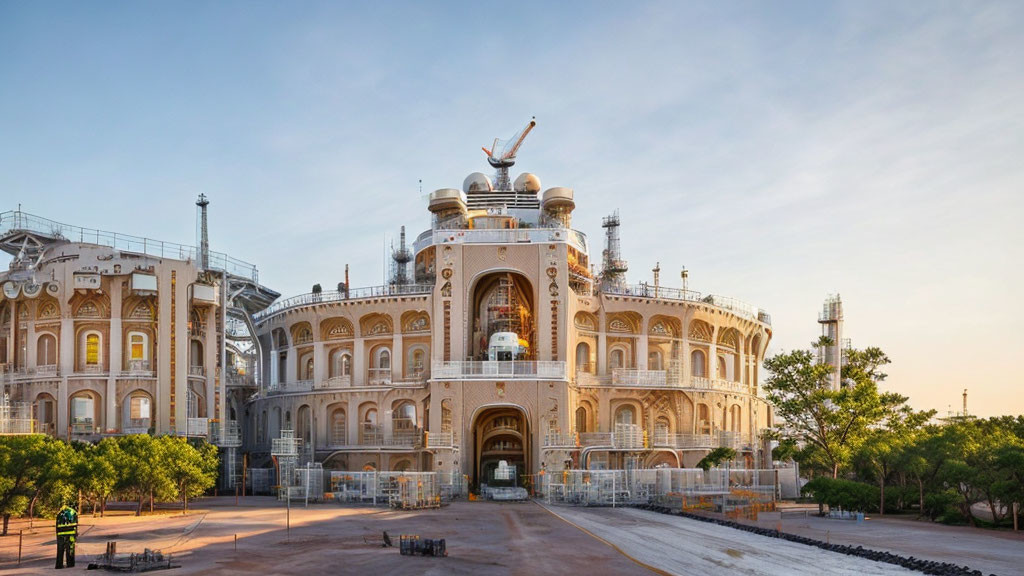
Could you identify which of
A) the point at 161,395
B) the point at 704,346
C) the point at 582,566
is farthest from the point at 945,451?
the point at 161,395

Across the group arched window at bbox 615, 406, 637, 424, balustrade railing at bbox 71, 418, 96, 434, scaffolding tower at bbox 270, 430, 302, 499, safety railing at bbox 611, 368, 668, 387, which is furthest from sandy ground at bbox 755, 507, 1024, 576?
balustrade railing at bbox 71, 418, 96, 434

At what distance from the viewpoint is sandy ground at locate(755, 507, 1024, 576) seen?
33.8 meters

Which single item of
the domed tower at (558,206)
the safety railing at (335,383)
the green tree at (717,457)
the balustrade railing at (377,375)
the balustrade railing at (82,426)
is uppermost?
the domed tower at (558,206)

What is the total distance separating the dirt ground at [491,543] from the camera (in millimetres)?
31234

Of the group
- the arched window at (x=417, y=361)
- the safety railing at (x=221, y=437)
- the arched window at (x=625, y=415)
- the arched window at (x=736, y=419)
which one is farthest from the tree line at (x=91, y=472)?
the arched window at (x=736, y=419)

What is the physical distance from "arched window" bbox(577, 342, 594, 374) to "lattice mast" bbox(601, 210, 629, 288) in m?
13.3

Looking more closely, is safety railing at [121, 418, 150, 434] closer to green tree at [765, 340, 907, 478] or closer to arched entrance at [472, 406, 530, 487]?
arched entrance at [472, 406, 530, 487]

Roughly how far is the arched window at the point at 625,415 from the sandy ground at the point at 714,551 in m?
30.3

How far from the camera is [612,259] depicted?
9581 centimetres

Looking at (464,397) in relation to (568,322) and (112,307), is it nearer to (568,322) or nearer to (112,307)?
(568,322)

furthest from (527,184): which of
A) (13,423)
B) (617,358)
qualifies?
(13,423)

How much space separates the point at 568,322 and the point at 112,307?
32848 millimetres

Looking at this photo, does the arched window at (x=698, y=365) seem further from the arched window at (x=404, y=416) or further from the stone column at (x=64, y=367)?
the stone column at (x=64, y=367)

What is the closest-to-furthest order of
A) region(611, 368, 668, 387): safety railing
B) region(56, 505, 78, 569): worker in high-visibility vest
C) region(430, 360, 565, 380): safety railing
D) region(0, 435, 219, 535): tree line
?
1. region(56, 505, 78, 569): worker in high-visibility vest
2. region(0, 435, 219, 535): tree line
3. region(430, 360, 565, 380): safety railing
4. region(611, 368, 668, 387): safety railing
